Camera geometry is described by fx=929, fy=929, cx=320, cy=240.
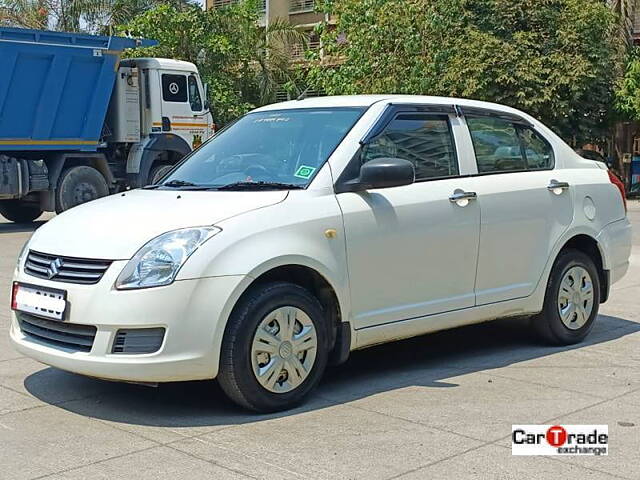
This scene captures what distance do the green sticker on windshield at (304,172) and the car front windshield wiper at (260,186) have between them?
0.29 feet

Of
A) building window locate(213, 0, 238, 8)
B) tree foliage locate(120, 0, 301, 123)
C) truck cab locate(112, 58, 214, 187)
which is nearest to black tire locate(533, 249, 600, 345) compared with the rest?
truck cab locate(112, 58, 214, 187)

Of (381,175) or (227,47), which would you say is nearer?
(381,175)

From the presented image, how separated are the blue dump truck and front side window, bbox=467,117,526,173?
35.7 ft

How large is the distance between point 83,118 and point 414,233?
12.9m

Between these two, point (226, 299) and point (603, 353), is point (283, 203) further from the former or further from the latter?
point (603, 353)

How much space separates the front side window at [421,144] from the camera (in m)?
5.85

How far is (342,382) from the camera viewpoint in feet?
19.0

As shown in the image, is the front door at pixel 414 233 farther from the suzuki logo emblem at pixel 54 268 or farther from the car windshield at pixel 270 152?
the suzuki logo emblem at pixel 54 268

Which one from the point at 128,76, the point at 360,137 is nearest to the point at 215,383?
the point at 360,137

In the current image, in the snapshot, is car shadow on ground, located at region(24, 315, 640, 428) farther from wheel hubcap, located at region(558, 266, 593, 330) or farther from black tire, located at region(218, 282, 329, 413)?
wheel hubcap, located at region(558, 266, 593, 330)

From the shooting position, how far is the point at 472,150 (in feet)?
20.5

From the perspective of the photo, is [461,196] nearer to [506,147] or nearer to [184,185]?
[506,147]

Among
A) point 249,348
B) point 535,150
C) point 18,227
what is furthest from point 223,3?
point 249,348

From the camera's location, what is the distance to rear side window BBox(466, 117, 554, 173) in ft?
20.8
